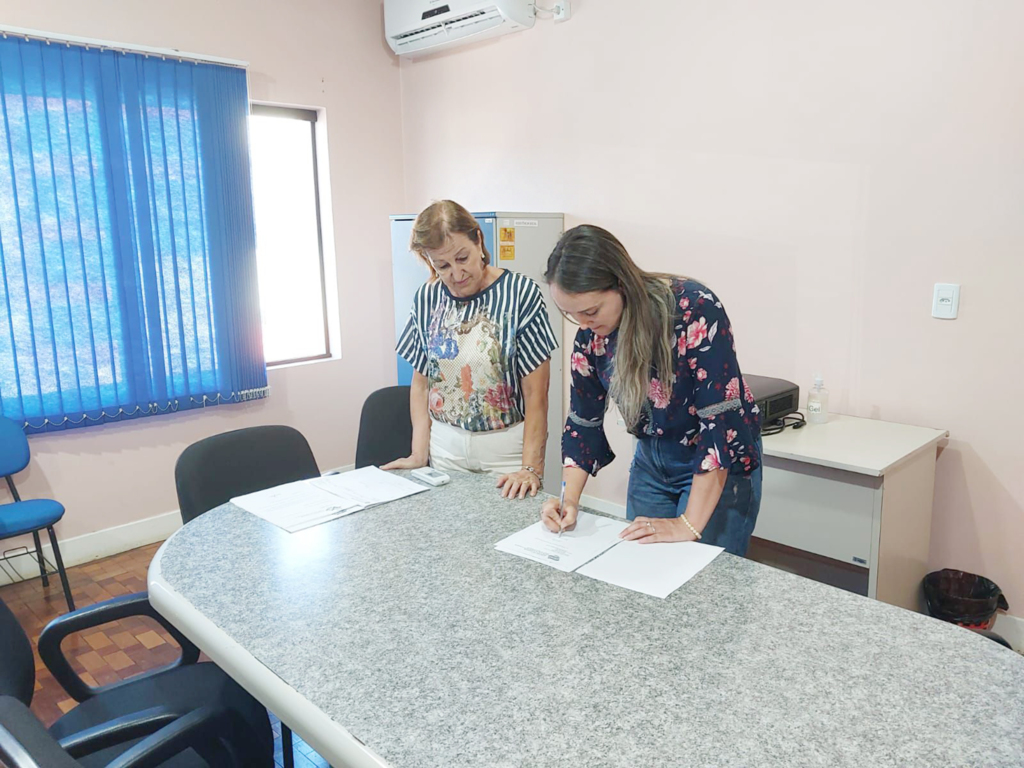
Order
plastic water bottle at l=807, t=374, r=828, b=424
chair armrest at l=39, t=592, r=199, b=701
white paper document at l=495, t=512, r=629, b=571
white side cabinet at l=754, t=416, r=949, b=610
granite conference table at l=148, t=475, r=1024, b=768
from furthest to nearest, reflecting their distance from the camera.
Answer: plastic water bottle at l=807, t=374, r=828, b=424, white side cabinet at l=754, t=416, r=949, b=610, chair armrest at l=39, t=592, r=199, b=701, white paper document at l=495, t=512, r=629, b=571, granite conference table at l=148, t=475, r=1024, b=768

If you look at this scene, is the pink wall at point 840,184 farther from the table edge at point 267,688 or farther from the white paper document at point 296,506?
the table edge at point 267,688

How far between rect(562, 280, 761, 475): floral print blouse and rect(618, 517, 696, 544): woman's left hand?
119 mm

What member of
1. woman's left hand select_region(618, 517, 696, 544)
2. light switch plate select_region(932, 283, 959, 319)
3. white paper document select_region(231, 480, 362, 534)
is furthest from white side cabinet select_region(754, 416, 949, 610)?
white paper document select_region(231, 480, 362, 534)

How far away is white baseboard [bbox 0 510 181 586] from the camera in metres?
3.30

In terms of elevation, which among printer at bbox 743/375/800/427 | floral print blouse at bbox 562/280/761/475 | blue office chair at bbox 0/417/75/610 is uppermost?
floral print blouse at bbox 562/280/761/475

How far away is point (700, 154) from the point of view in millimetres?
3129

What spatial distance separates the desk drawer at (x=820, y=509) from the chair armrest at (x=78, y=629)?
5.88 feet

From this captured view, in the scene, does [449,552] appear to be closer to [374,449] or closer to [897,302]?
[374,449]

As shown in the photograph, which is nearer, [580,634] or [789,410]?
[580,634]

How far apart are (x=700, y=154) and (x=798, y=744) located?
2669 millimetres

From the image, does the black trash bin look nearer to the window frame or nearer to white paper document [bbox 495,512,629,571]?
white paper document [bbox 495,512,629,571]

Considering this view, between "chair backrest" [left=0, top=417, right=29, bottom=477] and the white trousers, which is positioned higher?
the white trousers

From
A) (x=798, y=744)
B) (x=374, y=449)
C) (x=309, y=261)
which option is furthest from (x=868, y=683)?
(x=309, y=261)

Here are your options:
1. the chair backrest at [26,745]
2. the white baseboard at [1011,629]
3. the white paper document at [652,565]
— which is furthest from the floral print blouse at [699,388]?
the white baseboard at [1011,629]
